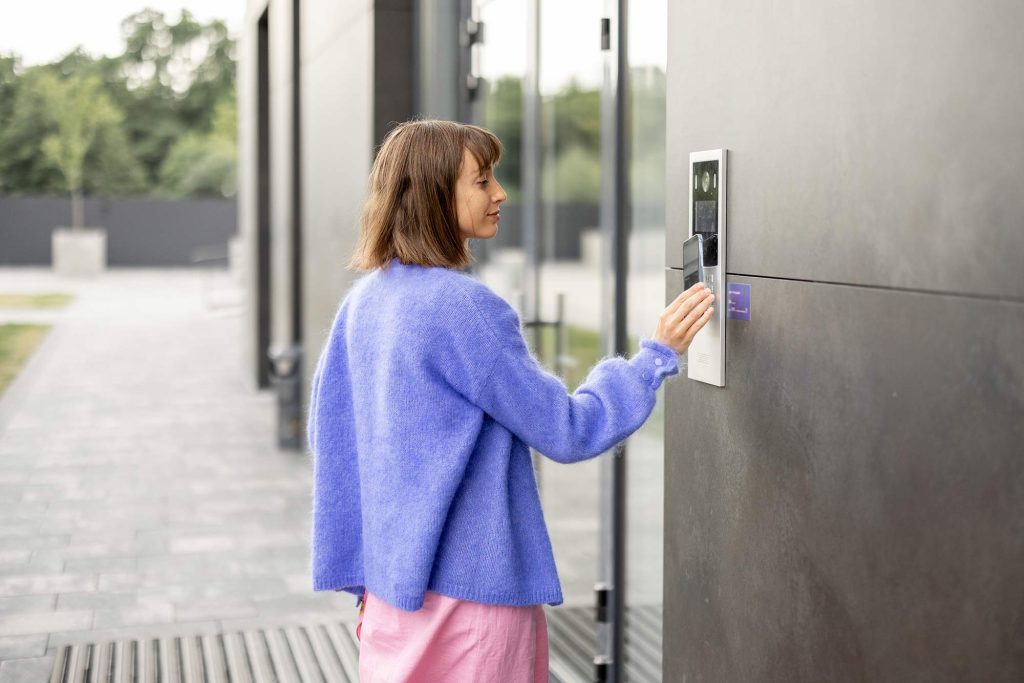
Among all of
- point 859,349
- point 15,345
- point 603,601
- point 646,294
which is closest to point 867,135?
point 859,349

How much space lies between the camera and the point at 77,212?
107ft

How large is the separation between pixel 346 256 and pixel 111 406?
4823mm

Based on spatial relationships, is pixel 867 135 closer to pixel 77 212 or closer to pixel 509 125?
pixel 509 125

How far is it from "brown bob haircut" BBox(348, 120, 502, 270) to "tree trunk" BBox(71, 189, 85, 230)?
3257cm

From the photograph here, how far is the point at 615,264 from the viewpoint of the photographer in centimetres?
382

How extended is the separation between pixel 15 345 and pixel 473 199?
44.9ft

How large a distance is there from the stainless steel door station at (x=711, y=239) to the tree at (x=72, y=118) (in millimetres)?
33763

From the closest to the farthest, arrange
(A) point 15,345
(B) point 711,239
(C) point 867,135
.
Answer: (C) point 867,135 < (B) point 711,239 < (A) point 15,345

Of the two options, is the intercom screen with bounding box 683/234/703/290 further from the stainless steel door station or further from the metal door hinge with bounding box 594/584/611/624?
the metal door hinge with bounding box 594/584/611/624

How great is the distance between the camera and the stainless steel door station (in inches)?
93.9

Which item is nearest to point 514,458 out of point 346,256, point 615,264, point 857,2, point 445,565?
point 445,565

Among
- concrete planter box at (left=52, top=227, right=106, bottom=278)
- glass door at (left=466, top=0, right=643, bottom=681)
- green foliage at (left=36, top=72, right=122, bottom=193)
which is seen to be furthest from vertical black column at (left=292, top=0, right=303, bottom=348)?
green foliage at (left=36, top=72, right=122, bottom=193)

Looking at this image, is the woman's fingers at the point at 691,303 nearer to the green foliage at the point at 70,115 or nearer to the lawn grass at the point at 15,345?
the lawn grass at the point at 15,345

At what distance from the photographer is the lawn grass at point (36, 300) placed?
20500mm
